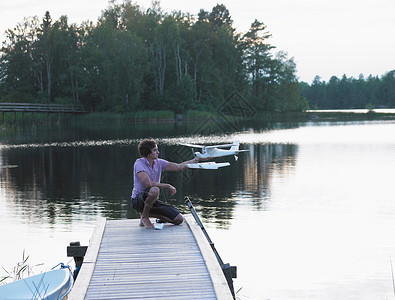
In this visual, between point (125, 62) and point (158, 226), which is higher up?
point (125, 62)

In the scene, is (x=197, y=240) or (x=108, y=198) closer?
(x=197, y=240)

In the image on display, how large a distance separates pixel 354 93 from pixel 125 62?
429 feet

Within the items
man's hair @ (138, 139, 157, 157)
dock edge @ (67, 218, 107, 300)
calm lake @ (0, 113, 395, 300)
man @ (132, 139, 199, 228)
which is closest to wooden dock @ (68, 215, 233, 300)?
dock edge @ (67, 218, 107, 300)

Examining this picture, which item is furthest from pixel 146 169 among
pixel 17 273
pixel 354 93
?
pixel 354 93

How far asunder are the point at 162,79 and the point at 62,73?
14.9 m

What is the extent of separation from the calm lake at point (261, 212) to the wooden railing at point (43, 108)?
32.3 metres

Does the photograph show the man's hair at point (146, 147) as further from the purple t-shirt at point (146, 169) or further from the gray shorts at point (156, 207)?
the gray shorts at point (156, 207)

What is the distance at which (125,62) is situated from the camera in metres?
61.8

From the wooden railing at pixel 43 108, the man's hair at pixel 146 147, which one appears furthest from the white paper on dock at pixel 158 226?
the wooden railing at pixel 43 108

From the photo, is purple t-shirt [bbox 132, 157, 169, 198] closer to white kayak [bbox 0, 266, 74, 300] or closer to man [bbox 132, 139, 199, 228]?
man [bbox 132, 139, 199, 228]

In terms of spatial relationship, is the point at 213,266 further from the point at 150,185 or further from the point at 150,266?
the point at 150,185

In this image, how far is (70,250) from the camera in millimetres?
7680

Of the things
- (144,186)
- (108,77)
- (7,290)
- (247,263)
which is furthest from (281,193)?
(108,77)

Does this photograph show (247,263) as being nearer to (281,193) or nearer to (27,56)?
(281,193)
